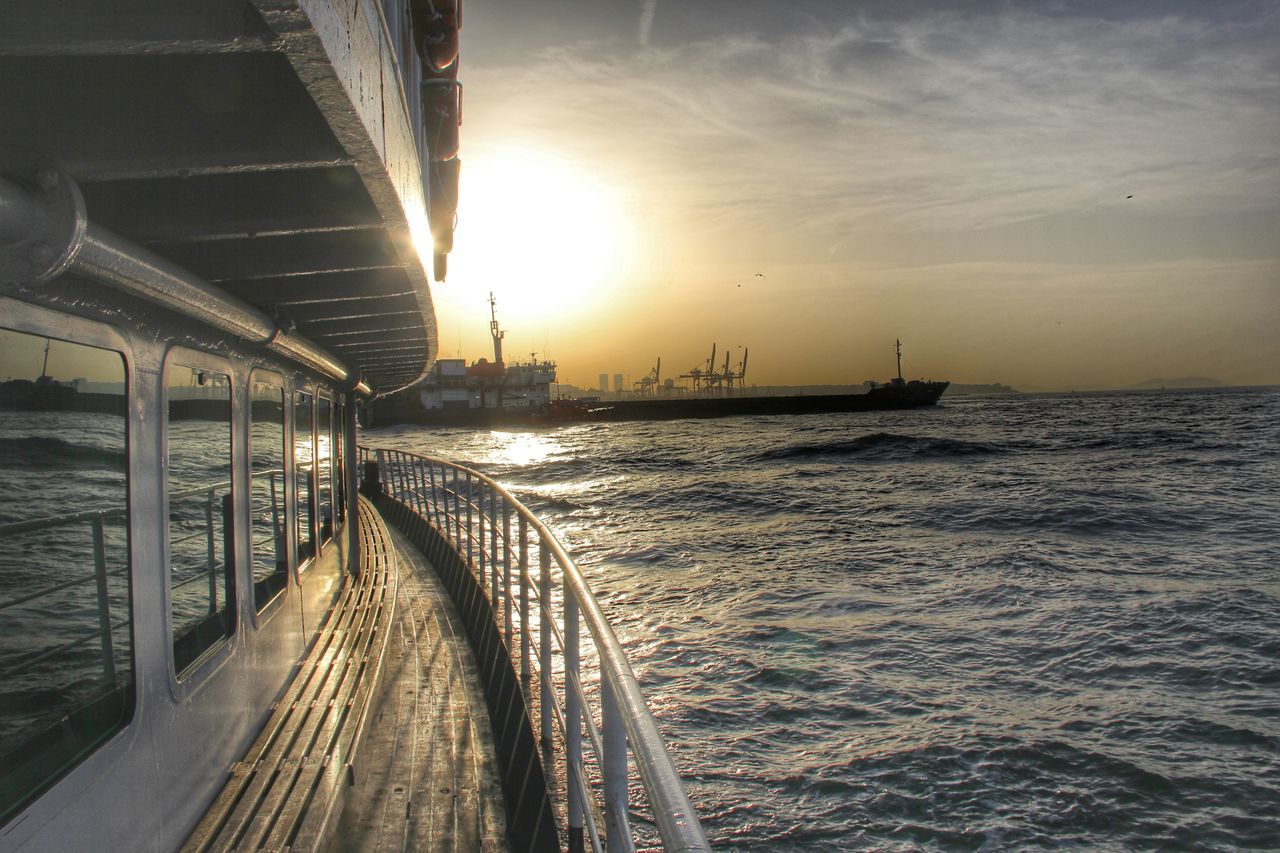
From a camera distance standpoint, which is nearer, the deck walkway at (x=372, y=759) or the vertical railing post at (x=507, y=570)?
the deck walkway at (x=372, y=759)

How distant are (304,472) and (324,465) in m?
1.29

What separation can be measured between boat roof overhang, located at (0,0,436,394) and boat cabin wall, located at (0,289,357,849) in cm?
33

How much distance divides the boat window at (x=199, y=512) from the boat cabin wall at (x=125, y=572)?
0.01m

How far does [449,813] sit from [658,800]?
271 centimetres

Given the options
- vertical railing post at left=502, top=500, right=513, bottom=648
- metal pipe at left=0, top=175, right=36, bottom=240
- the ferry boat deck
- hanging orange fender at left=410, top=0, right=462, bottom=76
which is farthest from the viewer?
hanging orange fender at left=410, top=0, right=462, bottom=76

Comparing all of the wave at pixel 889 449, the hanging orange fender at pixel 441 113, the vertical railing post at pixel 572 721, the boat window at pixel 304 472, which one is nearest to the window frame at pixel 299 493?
the boat window at pixel 304 472

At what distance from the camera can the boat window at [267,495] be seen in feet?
15.5

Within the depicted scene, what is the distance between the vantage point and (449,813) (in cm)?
370

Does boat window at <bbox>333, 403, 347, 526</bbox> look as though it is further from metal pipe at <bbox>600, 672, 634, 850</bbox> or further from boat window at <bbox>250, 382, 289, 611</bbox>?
metal pipe at <bbox>600, 672, 634, 850</bbox>

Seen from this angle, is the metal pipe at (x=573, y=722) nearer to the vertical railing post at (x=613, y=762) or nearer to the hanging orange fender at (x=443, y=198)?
the vertical railing post at (x=613, y=762)

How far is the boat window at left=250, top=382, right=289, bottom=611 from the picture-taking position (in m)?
4.73

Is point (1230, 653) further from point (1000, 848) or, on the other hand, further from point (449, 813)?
point (449, 813)

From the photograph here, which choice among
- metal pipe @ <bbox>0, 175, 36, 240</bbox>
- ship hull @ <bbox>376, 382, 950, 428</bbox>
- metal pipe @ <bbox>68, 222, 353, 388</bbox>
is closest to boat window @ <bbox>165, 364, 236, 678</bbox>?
metal pipe @ <bbox>68, 222, 353, 388</bbox>

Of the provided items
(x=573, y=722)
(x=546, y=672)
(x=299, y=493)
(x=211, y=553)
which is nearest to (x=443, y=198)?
(x=299, y=493)
